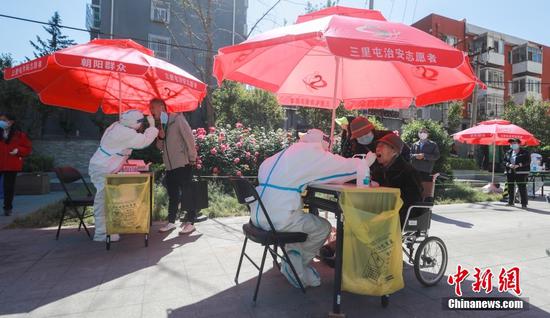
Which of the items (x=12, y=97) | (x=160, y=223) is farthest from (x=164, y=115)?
(x=12, y=97)

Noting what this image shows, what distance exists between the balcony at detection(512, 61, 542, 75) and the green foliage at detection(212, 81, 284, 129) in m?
25.4

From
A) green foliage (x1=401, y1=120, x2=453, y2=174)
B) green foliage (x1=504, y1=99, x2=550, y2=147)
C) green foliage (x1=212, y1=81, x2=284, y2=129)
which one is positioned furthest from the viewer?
green foliage (x1=504, y1=99, x2=550, y2=147)

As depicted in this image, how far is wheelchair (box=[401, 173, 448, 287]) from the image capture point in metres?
3.46

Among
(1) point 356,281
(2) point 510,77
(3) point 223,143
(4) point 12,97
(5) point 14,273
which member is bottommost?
(5) point 14,273

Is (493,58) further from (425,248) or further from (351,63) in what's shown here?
(425,248)

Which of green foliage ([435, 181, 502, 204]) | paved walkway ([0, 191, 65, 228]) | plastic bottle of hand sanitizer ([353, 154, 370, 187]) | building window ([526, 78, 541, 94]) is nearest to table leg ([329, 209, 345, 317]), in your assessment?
plastic bottle of hand sanitizer ([353, 154, 370, 187])

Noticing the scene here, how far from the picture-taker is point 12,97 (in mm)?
12883

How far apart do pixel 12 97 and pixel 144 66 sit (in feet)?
37.5

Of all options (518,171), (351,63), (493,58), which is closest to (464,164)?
(493,58)

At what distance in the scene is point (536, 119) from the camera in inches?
900

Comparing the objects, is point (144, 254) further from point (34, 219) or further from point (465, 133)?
point (465, 133)

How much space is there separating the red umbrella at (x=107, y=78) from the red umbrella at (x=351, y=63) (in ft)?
3.15

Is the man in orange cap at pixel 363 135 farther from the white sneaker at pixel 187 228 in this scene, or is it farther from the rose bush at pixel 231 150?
the rose bush at pixel 231 150

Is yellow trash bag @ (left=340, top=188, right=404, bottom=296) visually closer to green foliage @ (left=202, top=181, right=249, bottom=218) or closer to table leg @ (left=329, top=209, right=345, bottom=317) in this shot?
table leg @ (left=329, top=209, right=345, bottom=317)
